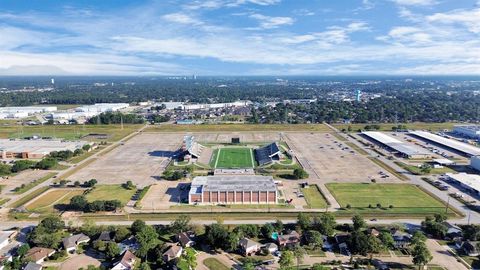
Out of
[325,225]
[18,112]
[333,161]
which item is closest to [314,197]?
[325,225]

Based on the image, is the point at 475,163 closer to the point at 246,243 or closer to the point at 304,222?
the point at 304,222

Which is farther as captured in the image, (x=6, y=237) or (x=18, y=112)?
(x=18, y=112)

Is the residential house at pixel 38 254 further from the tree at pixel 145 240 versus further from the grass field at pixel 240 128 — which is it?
the grass field at pixel 240 128

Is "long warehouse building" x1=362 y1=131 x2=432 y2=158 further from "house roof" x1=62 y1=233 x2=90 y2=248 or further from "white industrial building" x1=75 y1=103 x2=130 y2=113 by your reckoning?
"white industrial building" x1=75 y1=103 x2=130 y2=113

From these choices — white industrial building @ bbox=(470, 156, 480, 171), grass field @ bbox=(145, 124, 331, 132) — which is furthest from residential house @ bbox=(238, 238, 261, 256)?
grass field @ bbox=(145, 124, 331, 132)

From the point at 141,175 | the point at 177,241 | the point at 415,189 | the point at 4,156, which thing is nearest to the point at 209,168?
the point at 141,175

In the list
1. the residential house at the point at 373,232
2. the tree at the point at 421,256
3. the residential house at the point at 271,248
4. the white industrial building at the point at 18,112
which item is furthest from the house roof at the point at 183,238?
the white industrial building at the point at 18,112
